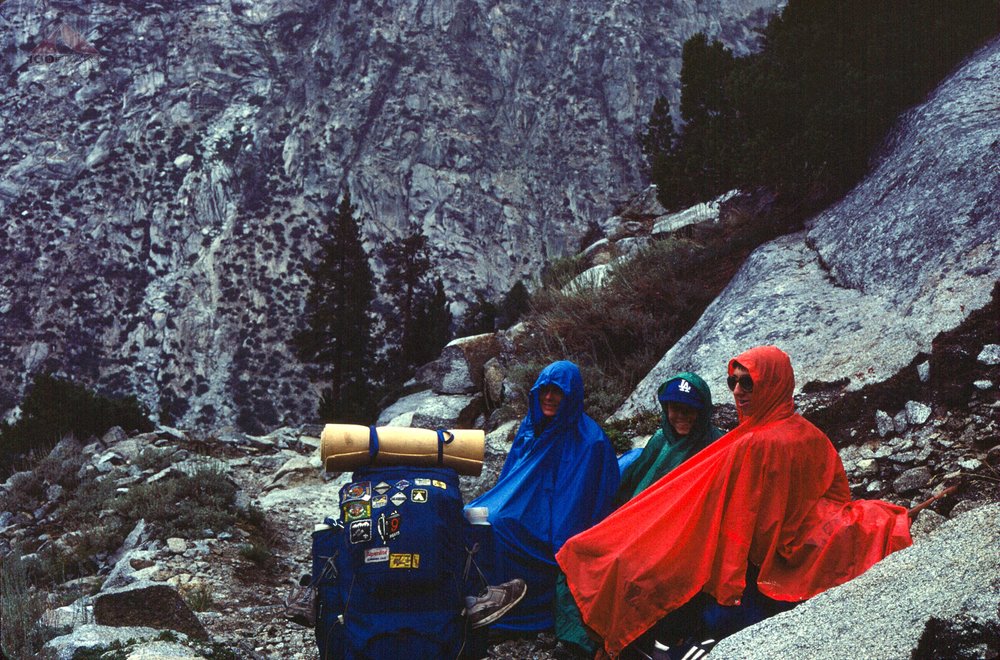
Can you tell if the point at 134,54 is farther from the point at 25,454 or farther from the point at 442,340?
the point at 25,454

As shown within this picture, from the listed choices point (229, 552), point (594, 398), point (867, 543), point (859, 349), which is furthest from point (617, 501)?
point (594, 398)

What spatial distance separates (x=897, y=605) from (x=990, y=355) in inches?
165

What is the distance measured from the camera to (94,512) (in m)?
9.10

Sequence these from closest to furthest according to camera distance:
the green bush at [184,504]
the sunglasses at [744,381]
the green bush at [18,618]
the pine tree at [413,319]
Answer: the sunglasses at [744,381] < the green bush at [18,618] < the green bush at [184,504] < the pine tree at [413,319]

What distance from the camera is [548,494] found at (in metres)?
5.31

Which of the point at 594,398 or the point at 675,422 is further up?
the point at 675,422

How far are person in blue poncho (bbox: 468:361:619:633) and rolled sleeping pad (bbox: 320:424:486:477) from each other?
1338mm

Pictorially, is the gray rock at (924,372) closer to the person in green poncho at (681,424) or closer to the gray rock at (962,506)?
the person in green poncho at (681,424)

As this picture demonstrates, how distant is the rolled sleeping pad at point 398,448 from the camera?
371 centimetres

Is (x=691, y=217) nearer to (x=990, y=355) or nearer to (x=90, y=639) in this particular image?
(x=990, y=355)

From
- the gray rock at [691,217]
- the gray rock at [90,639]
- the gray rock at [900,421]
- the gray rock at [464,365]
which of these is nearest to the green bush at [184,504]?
the gray rock at [90,639]

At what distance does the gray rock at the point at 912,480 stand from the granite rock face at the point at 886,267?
129cm

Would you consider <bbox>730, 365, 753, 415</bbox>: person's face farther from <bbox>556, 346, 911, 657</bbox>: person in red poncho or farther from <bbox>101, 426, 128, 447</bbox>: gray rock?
<bbox>101, 426, 128, 447</bbox>: gray rock

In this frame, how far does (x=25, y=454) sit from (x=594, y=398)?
1012 cm
